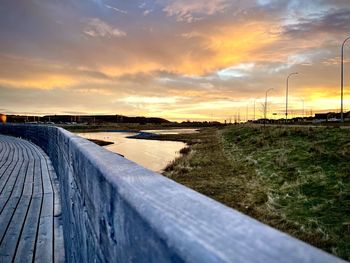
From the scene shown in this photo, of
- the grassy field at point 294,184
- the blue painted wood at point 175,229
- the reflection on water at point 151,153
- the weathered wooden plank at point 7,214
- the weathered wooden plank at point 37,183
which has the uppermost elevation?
the blue painted wood at point 175,229

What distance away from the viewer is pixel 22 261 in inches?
171

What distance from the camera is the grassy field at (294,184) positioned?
9672mm

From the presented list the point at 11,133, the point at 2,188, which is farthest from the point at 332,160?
the point at 11,133

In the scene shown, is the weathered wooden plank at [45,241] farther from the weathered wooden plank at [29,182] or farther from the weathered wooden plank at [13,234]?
the weathered wooden plank at [29,182]

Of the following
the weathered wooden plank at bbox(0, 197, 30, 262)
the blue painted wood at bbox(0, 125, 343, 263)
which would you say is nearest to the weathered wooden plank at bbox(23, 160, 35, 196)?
the weathered wooden plank at bbox(0, 197, 30, 262)

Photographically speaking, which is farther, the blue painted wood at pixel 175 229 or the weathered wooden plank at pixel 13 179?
the weathered wooden plank at pixel 13 179

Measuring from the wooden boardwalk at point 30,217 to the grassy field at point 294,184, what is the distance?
5804mm

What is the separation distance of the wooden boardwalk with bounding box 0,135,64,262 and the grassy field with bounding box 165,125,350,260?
580cm

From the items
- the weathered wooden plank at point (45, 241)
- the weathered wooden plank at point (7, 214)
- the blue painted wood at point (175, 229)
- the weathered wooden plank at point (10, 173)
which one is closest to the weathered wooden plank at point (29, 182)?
the weathered wooden plank at point (10, 173)

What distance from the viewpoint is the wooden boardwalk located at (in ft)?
15.2

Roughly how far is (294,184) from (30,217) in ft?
35.5

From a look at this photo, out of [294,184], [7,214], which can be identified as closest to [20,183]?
[7,214]

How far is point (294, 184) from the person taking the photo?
14.3 m

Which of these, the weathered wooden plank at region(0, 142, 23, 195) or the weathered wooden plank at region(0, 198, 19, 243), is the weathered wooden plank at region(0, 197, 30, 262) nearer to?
the weathered wooden plank at region(0, 198, 19, 243)
